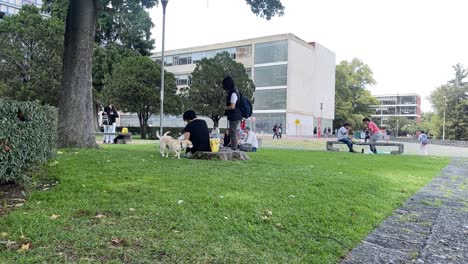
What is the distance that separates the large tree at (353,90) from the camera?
63.3m

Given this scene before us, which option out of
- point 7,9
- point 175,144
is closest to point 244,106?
point 175,144

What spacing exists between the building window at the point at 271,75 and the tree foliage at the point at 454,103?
2605cm

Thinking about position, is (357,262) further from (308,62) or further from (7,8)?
(7,8)

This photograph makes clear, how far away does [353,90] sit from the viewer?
6669 centimetres

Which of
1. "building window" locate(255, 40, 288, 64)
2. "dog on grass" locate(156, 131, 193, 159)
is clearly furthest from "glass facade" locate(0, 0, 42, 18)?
"dog on grass" locate(156, 131, 193, 159)

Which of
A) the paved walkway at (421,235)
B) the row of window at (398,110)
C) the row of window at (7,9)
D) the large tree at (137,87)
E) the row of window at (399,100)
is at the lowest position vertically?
the paved walkway at (421,235)

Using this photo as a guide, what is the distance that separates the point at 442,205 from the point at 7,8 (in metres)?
57.7

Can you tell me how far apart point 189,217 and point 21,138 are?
2326 mm

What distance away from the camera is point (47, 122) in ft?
17.0

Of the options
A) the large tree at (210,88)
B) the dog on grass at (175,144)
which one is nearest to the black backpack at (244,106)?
the dog on grass at (175,144)

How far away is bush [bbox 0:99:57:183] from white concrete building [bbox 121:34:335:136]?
149ft

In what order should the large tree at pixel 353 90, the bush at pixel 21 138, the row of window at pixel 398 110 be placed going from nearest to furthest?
the bush at pixel 21 138 < the large tree at pixel 353 90 < the row of window at pixel 398 110

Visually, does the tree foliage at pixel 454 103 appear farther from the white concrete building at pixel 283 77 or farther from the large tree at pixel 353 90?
the white concrete building at pixel 283 77

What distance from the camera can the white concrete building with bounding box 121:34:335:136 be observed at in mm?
49969
